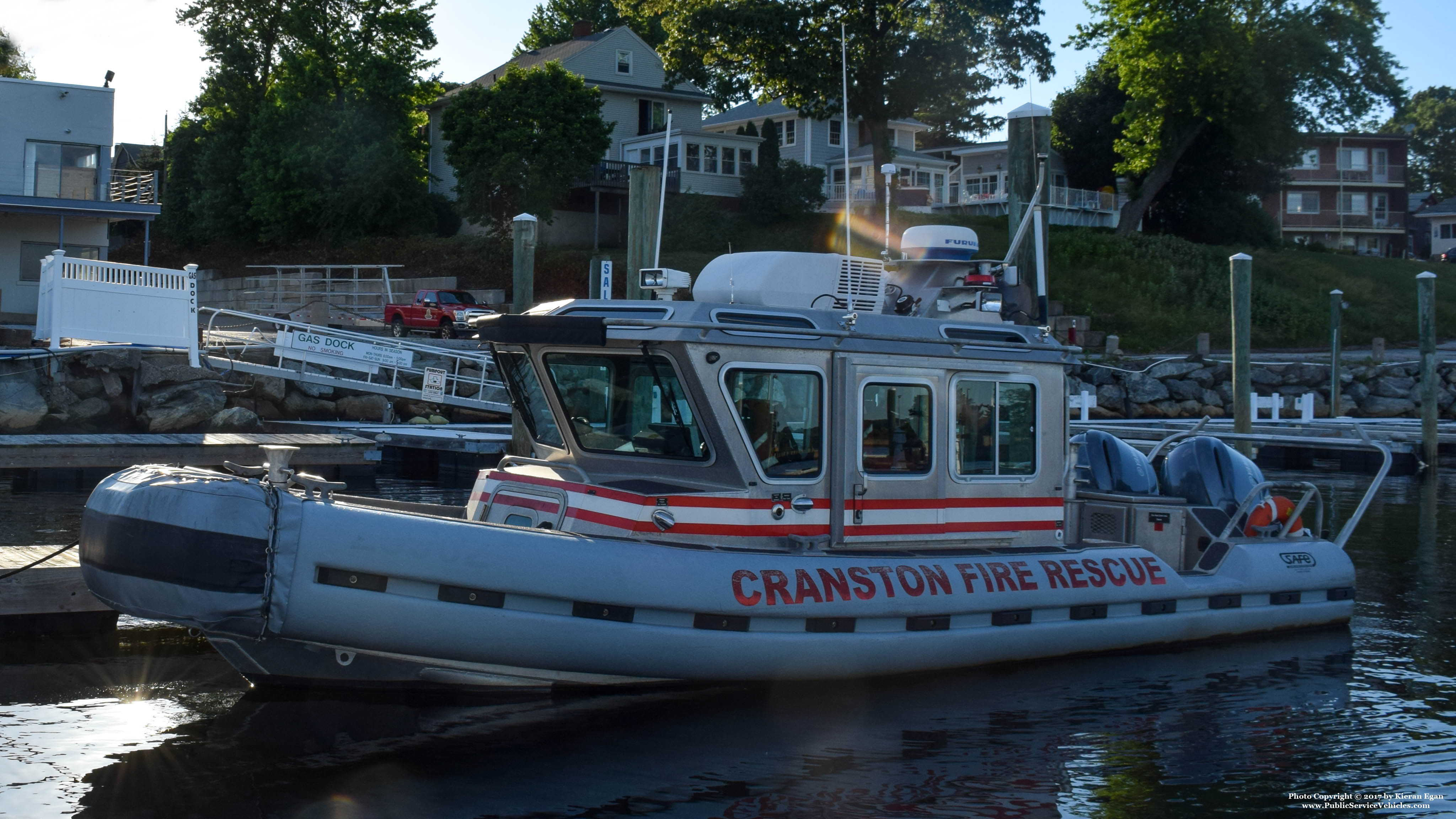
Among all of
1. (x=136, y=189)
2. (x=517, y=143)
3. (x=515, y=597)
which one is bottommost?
(x=515, y=597)

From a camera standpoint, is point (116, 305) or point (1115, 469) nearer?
point (1115, 469)

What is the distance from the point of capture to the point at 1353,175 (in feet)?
211

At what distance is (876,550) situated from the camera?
7.45 m

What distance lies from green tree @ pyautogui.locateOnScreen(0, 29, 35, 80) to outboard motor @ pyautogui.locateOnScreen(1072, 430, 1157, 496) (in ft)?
174

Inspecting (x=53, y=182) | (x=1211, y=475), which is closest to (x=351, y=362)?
(x=53, y=182)

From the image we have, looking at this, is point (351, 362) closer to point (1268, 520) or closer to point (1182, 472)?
point (1182, 472)

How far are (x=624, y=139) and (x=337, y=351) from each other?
2915cm

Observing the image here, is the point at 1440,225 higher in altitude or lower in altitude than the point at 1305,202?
higher

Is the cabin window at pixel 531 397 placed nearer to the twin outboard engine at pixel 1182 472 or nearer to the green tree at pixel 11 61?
the twin outboard engine at pixel 1182 472

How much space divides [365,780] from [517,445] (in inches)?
351

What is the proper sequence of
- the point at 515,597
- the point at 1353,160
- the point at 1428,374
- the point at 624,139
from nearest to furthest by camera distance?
the point at 515,597 < the point at 1428,374 < the point at 624,139 < the point at 1353,160

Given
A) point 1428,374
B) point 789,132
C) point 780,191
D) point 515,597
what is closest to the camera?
point 515,597

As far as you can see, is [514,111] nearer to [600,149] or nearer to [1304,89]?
[600,149]

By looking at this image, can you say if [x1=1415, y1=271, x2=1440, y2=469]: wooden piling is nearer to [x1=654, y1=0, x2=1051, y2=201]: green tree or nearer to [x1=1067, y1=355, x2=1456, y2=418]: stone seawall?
[x1=1067, y1=355, x2=1456, y2=418]: stone seawall
